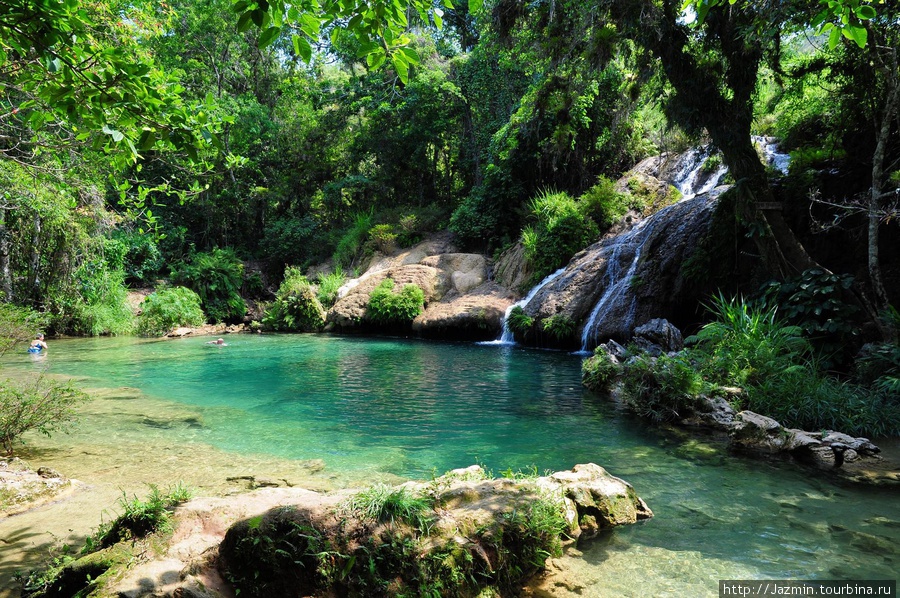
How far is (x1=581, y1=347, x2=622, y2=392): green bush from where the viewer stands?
30.3 ft

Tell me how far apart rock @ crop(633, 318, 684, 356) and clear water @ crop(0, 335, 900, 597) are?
4.94 ft

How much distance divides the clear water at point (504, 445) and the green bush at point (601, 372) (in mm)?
344

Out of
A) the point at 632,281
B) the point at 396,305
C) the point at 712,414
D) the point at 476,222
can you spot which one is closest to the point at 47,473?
the point at 712,414

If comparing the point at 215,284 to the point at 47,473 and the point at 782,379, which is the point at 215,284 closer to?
the point at 47,473

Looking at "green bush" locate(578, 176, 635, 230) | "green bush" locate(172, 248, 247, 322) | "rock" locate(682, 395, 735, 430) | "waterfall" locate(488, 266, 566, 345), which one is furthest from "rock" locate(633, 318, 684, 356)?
"green bush" locate(172, 248, 247, 322)

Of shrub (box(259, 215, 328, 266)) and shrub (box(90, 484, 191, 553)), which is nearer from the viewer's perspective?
shrub (box(90, 484, 191, 553))

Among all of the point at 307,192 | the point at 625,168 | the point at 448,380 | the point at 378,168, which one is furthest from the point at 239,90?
the point at 448,380

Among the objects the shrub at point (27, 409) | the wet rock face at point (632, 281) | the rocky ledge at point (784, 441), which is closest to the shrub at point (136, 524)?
the shrub at point (27, 409)

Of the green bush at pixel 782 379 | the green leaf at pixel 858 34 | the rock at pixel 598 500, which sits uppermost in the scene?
the green leaf at pixel 858 34

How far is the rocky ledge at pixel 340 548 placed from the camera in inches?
116

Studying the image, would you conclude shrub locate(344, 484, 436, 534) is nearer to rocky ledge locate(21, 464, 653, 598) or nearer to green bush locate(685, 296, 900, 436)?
rocky ledge locate(21, 464, 653, 598)

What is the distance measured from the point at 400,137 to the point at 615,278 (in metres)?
15.4

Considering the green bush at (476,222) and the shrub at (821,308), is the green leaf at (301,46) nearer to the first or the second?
the shrub at (821,308)

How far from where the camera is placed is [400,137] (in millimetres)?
26109
